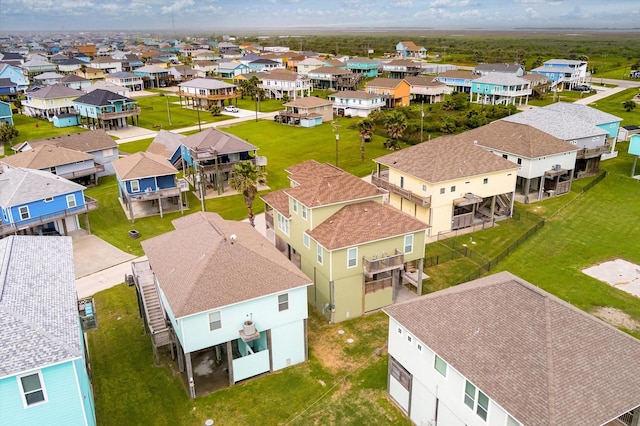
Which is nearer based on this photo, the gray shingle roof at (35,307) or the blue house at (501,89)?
the gray shingle roof at (35,307)

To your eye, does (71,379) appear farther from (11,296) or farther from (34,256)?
(34,256)

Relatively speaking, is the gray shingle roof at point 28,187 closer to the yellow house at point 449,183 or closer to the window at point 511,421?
the yellow house at point 449,183

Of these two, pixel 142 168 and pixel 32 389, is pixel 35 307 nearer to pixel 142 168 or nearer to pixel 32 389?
pixel 32 389

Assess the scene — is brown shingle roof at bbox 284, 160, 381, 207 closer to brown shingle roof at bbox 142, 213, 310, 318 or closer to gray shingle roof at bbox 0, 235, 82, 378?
brown shingle roof at bbox 142, 213, 310, 318

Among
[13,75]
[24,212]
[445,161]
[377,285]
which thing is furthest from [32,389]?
[13,75]

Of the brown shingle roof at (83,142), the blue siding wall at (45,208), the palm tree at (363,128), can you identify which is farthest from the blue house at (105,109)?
the blue siding wall at (45,208)
